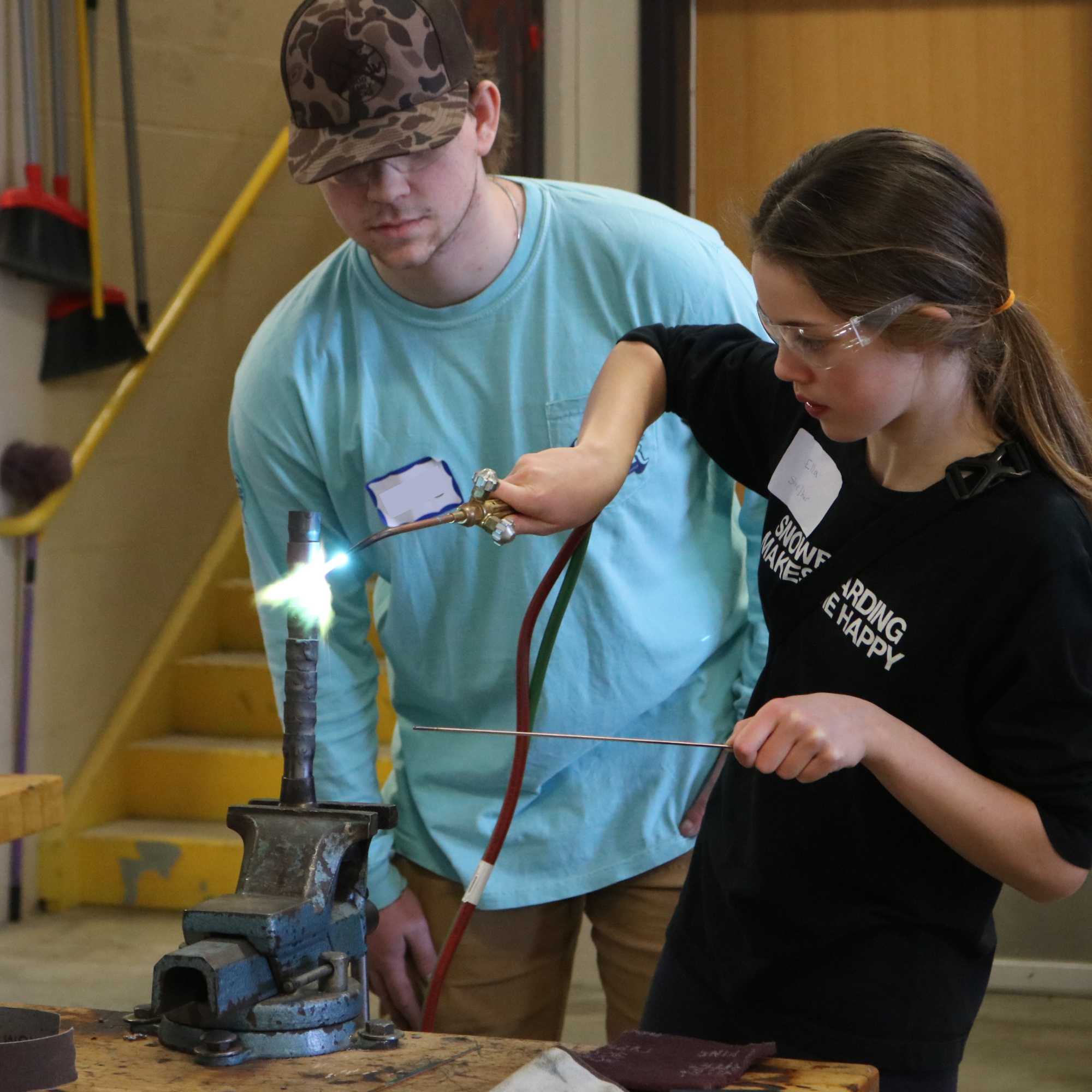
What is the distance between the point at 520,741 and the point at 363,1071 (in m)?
0.45

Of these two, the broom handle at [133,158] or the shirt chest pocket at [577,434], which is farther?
the broom handle at [133,158]

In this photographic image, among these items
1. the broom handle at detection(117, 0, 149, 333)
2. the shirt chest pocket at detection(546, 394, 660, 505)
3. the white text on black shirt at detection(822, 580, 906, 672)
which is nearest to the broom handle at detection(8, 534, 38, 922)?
the broom handle at detection(117, 0, 149, 333)

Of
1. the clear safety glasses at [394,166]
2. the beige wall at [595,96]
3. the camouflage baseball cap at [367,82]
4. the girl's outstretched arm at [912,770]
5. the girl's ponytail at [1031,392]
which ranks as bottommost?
the girl's outstretched arm at [912,770]

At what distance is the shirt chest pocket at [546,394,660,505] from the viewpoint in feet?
5.20

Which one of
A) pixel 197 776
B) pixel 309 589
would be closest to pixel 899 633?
pixel 309 589

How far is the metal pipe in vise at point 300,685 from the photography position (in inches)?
47.2

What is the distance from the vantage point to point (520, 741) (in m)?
1.46

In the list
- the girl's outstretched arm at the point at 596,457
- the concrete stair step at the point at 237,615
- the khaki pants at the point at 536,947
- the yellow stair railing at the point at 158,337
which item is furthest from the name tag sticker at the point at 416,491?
the concrete stair step at the point at 237,615

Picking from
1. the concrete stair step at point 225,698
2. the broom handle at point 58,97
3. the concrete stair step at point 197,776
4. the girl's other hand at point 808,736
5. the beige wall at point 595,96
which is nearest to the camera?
the girl's other hand at point 808,736

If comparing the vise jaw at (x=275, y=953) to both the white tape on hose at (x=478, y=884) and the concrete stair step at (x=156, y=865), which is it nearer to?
the white tape on hose at (x=478, y=884)

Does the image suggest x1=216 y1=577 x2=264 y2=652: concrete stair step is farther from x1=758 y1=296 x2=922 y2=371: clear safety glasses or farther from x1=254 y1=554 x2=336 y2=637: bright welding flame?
x1=758 y1=296 x2=922 y2=371: clear safety glasses

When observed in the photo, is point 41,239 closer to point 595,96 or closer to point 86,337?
point 86,337

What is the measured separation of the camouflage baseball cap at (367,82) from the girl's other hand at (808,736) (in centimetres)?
72

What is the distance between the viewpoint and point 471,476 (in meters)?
1.61
